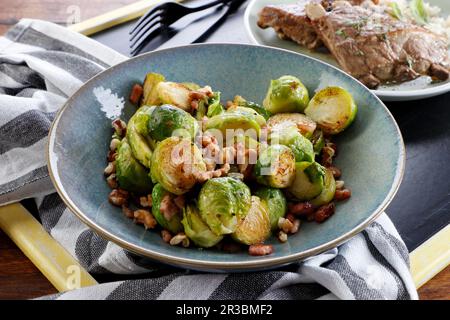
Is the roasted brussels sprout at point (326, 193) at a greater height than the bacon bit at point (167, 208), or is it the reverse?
the bacon bit at point (167, 208)

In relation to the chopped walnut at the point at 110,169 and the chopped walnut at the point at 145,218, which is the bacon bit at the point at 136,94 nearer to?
the chopped walnut at the point at 110,169

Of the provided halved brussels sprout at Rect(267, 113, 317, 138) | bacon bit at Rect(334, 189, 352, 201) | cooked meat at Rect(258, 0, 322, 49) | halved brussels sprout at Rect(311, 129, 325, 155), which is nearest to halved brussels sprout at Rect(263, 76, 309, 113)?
halved brussels sprout at Rect(267, 113, 317, 138)

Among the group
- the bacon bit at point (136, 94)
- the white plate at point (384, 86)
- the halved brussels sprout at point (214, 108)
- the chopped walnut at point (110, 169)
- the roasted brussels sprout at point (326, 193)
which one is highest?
the halved brussels sprout at point (214, 108)

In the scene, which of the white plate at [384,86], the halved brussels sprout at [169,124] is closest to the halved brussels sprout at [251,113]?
the halved brussels sprout at [169,124]

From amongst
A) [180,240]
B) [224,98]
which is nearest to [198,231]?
[180,240]

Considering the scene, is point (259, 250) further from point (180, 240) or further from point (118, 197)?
point (118, 197)

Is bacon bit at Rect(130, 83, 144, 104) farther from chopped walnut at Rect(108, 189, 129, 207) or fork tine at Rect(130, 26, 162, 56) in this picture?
fork tine at Rect(130, 26, 162, 56)

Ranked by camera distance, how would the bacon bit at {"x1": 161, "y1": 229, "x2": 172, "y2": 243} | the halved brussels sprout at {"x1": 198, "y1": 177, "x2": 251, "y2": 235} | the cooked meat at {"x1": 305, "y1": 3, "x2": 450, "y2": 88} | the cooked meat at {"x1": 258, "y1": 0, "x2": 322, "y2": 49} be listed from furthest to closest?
the cooked meat at {"x1": 258, "y1": 0, "x2": 322, "y2": 49} → the cooked meat at {"x1": 305, "y1": 3, "x2": 450, "y2": 88} → the bacon bit at {"x1": 161, "y1": 229, "x2": 172, "y2": 243} → the halved brussels sprout at {"x1": 198, "y1": 177, "x2": 251, "y2": 235}

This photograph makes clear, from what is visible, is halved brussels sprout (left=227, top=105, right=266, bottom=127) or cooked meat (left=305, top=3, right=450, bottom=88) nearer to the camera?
halved brussels sprout (left=227, top=105, right=266, bottom=127)
